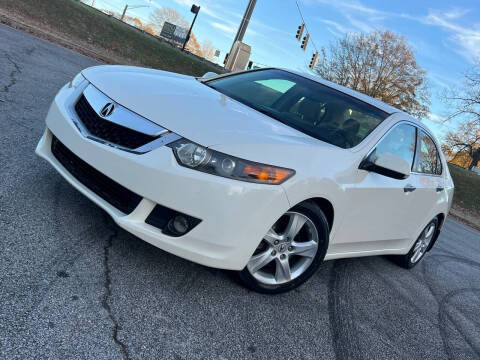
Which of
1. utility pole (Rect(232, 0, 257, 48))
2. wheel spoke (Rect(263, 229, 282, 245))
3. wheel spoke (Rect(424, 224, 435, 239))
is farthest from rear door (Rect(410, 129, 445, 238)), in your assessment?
utility pole (Rect(232, 0, 257, 48))

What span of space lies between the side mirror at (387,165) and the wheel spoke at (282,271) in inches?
36.6

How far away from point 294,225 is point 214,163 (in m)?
0.77

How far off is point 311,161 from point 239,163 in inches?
22.5

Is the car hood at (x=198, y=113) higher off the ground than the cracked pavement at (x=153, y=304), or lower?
higher

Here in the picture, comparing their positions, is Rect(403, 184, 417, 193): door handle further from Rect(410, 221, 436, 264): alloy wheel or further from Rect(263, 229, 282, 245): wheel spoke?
A: Rect(263, 229, 282, 245): wheel spoke

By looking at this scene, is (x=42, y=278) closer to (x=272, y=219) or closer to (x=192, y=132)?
(x=192, y=132)

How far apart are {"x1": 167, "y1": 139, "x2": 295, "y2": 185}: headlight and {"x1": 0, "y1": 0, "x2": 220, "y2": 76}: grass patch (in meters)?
16.5

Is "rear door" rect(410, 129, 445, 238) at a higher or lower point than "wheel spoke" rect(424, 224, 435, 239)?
higher

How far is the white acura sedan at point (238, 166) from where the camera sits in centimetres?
242

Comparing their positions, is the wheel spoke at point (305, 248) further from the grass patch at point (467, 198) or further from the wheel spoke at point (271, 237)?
the grass patch at point (467, 198)

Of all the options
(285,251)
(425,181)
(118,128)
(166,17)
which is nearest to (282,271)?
(285,251)

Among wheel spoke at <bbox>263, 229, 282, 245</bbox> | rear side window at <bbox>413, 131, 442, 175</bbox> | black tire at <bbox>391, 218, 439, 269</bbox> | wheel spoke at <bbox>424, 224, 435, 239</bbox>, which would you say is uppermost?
rear side window at <bbox>413, 131, 442, 175</bbox>

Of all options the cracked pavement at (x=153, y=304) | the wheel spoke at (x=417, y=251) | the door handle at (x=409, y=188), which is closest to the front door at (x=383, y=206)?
the door handle at (x=409, y=188)

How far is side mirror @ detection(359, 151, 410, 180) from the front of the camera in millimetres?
3209
